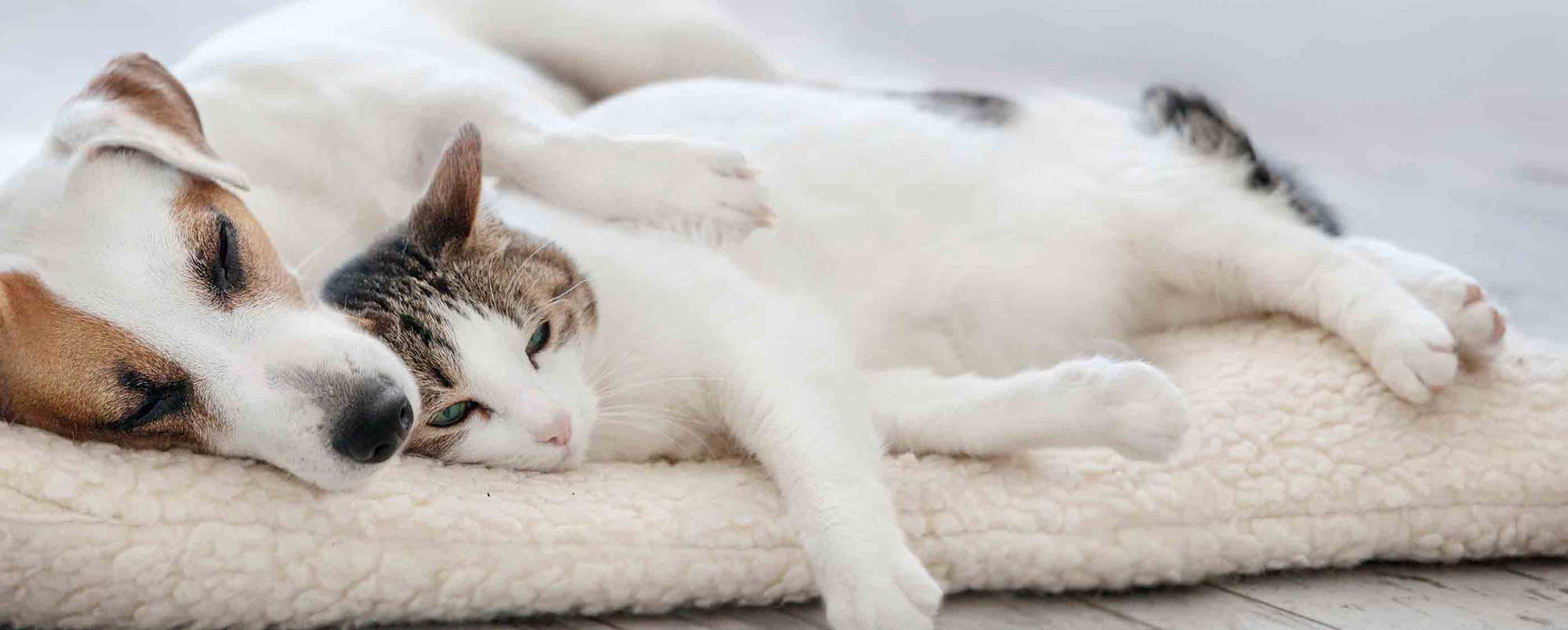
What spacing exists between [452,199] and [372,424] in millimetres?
374

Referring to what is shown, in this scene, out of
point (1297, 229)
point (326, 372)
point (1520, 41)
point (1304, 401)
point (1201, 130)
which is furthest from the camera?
point (1520, 41)

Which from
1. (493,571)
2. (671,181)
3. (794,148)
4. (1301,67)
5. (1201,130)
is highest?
(1301,67)

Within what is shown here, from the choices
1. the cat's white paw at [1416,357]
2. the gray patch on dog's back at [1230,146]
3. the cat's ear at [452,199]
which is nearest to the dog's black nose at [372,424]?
the cat's ear at [452,199]

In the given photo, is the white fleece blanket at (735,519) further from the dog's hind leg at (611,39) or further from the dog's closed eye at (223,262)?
the dog's hind leg at (611,39)

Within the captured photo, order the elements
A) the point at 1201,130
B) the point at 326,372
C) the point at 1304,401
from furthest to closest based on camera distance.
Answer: the point at 1201,130
the point at 1304,401
the point at 326,372

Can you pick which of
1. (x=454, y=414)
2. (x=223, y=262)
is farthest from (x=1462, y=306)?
(x=223, y=262)

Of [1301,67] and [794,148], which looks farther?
[1301,67]

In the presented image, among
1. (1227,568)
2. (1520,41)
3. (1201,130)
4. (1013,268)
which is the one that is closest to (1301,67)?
(1520,41)

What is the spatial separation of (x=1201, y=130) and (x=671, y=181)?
2.95ft

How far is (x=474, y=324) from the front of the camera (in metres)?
1.62

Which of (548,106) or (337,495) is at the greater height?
(548,106)

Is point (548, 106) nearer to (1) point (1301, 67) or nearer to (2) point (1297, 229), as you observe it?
(2) point (1297, 229)

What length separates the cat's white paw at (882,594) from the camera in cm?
139

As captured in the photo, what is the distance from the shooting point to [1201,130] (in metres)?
2.18
